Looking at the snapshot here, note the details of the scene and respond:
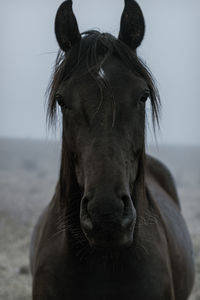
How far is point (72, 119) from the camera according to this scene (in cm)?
228

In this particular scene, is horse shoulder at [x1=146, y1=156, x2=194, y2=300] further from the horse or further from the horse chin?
the horse chin

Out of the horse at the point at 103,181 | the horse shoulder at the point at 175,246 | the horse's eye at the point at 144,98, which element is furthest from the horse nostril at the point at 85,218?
the horse shoulder at the point at 175,246

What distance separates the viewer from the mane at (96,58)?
Answer: 2402mm

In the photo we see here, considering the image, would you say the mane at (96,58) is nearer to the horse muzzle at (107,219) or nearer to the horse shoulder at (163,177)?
the horse muzzle at (107,219)

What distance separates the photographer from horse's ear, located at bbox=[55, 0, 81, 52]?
8.52 ft

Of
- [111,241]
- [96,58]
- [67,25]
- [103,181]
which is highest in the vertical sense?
[67,25]

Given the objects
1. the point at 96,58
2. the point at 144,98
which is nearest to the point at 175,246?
the point at 144,98

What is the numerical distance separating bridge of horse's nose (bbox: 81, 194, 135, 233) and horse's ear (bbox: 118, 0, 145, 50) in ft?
3.76

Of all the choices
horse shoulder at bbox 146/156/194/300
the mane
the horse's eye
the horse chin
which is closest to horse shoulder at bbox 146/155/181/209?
horse shoulder at bbox 146/156/194/300

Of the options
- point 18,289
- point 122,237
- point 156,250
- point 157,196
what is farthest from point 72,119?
point 18,289

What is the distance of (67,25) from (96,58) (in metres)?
0.37

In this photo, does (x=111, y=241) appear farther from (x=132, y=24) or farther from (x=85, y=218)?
(x=132, y=24)

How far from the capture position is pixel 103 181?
1909 mm

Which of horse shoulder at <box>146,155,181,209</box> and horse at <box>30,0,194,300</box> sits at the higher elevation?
horse at <box>30,0,194,300</box>
